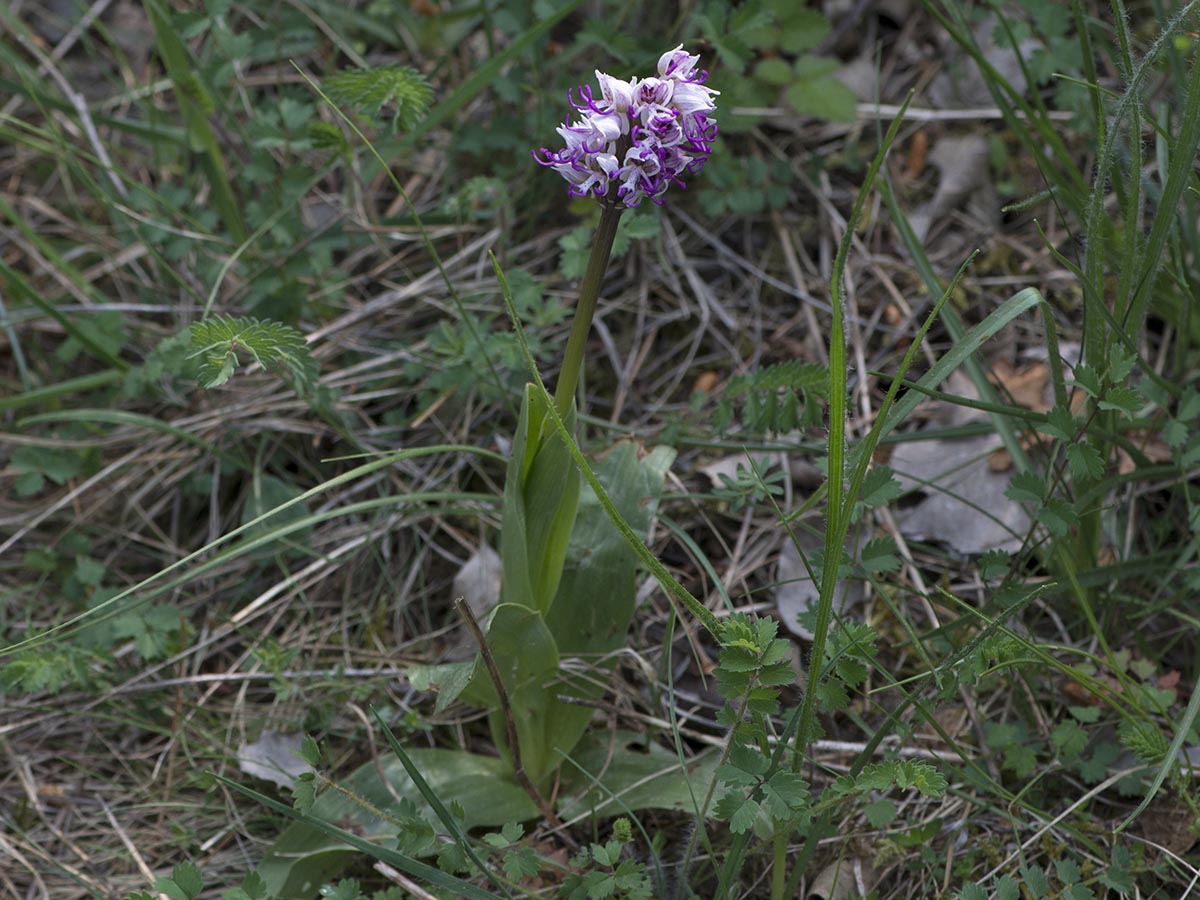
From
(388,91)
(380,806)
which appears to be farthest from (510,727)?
(388,91)

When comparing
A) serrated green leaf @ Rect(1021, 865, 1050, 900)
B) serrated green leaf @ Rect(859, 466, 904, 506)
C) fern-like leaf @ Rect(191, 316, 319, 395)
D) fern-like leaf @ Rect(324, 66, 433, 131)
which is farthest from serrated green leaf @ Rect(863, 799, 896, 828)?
fern-like leaf @ Rect(324, 66, 433, 131)

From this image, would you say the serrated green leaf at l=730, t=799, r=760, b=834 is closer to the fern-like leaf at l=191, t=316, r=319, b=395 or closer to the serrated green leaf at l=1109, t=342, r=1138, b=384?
the serrated green leaf at l=1109, t=342, r=1138, b=384

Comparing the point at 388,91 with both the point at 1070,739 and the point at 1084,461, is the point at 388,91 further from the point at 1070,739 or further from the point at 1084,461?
the point at 1070,739

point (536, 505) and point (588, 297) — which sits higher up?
point (588, 297)

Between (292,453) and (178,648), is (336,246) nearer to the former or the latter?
(292,453)

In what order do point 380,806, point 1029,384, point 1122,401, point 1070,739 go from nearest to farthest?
point 1122,401 → point 1070,739 → point 380,806 → point 1029,384

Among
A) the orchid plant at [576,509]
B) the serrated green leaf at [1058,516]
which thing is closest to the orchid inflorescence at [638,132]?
the orchid plant at [576,509]

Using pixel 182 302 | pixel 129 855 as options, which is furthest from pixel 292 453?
pixel 129 855
